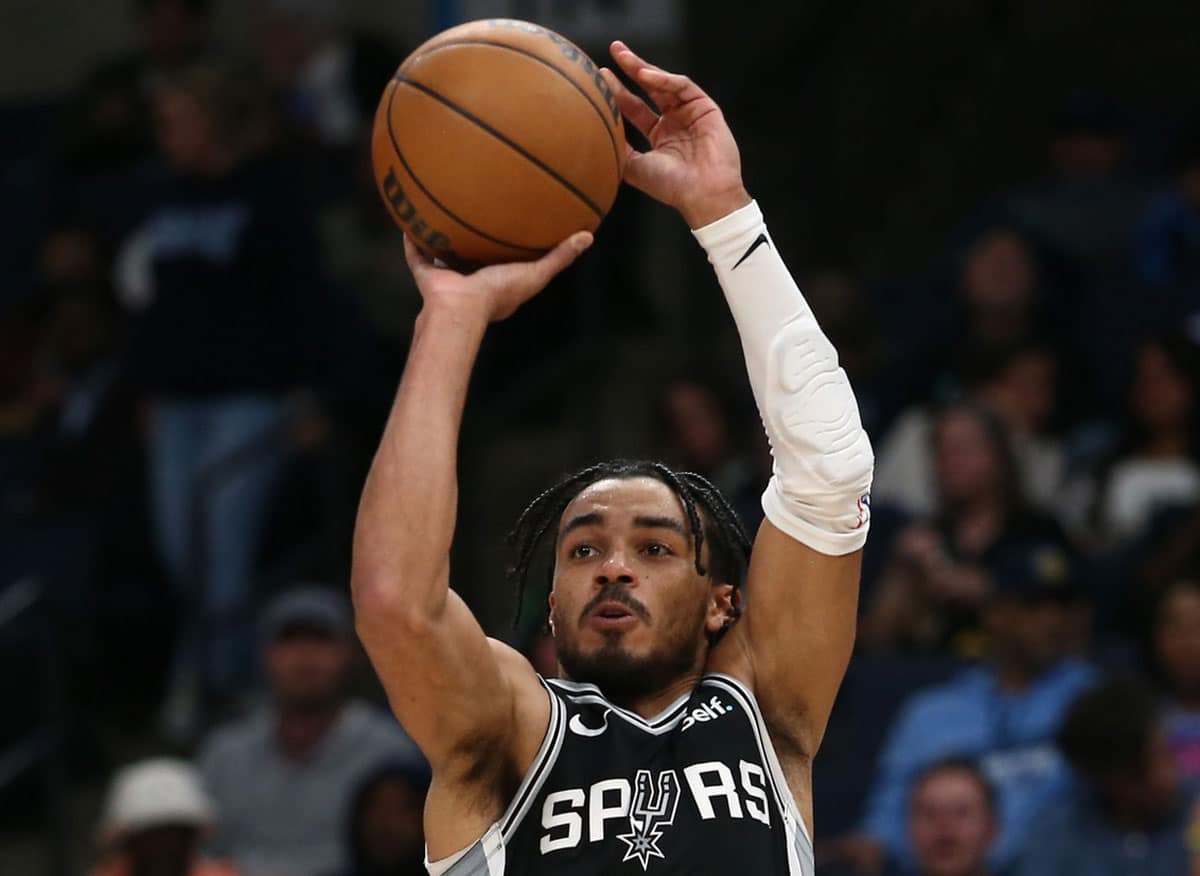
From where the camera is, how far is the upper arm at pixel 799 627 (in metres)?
3.97

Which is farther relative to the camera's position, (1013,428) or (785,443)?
(1013,428)

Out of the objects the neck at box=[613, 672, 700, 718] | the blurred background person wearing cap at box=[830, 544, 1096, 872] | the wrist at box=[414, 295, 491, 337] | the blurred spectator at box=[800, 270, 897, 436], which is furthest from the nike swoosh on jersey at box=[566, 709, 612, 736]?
the blurred spectator at box=[800, 270, 897, 436]

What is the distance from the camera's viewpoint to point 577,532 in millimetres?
3982

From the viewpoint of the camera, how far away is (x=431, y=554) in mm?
3529

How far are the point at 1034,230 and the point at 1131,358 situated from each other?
62 centimetres

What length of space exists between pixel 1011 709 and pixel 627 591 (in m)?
3.27

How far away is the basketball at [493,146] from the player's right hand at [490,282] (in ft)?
0.11

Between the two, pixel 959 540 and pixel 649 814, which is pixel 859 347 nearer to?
pixel 959 540

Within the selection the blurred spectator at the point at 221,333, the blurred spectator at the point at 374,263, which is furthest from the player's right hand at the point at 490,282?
the blurred spectator at the point at 374,263

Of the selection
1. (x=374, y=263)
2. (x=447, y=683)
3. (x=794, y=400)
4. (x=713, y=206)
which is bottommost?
(x=374, y=263)

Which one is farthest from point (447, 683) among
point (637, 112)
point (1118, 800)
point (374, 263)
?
point (374, 263)

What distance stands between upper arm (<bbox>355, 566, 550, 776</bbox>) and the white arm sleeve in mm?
591

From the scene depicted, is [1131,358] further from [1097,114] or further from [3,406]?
[3,406]

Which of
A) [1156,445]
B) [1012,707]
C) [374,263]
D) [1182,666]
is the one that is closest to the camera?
[1182,666]
